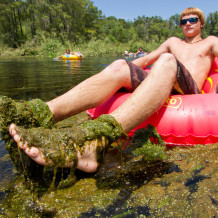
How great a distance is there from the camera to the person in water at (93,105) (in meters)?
1.07

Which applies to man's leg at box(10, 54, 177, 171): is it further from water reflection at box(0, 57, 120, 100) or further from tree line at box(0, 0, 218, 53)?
tree line at box(0, 0, 218, 53)

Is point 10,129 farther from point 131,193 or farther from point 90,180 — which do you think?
point 131,193

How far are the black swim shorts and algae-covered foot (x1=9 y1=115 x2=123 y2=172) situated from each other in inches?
23.4

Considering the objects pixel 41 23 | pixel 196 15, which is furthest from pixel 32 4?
pixel 196 15

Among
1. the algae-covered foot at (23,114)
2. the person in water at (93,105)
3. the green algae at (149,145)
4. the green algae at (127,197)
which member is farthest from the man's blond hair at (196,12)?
Result: the algae-covered foot at (23,114)

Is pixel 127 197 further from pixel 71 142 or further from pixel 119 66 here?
pixel 119 66

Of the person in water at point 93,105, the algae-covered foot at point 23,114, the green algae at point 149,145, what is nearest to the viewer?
the person in water at point 93,105

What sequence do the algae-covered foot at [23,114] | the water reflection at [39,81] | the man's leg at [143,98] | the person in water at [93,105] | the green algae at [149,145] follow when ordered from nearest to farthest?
the person in water at [93,105] < the algae-covered foot at [23,114] < the man's leg at [143,98] < the green algae at [149,145] < the water reflection at [39,81]

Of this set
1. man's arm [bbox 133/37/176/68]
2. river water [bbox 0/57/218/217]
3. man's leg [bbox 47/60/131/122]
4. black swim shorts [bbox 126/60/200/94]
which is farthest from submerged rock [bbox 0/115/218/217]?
man's arm [bbox 133/37/176/68]

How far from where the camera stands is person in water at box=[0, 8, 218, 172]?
1070mm

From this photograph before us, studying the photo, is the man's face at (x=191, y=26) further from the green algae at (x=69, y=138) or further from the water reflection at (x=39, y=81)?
the water reflection at (x=39, y=81)

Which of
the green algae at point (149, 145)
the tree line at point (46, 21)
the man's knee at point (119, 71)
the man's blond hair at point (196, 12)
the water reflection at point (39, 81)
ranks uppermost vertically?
the tree line at point (46, 21)

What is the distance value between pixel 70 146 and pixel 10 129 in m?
0.33

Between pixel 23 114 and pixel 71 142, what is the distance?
14.2 inches
